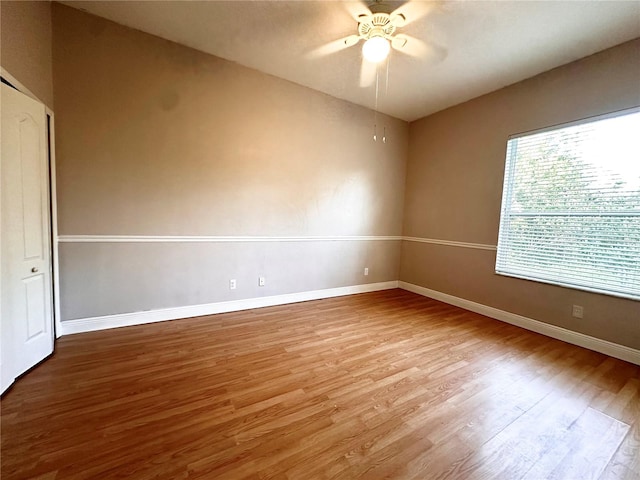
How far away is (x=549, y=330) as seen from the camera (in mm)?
2934

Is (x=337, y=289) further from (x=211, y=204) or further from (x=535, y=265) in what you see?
(x=535, y=265)

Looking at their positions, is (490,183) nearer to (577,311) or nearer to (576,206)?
(576,206)

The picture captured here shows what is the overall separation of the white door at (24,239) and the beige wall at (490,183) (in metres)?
4.73

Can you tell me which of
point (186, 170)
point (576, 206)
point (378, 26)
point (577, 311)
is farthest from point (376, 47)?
point (577, 311)

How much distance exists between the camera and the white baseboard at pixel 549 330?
2443mm

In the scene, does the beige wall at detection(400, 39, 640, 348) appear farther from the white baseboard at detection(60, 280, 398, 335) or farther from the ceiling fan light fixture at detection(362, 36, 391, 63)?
the ceiling fan light fixture at detection(362, 36, 391, 63)

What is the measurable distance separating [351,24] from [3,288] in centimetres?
344

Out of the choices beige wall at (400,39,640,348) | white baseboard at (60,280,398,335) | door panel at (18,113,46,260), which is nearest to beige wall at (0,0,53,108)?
door panel at (18,113,46,260)

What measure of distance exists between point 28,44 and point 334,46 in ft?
8.39

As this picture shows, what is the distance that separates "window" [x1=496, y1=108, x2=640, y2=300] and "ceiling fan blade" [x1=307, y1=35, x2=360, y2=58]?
2.36m

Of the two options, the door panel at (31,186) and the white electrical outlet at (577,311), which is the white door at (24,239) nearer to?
the door panel at (31,186)

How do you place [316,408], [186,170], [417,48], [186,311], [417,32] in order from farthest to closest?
[186,311], [186,170], [417,48], [417,32], [316,408]

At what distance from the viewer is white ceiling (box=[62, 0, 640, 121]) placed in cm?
215

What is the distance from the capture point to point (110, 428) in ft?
4.84
